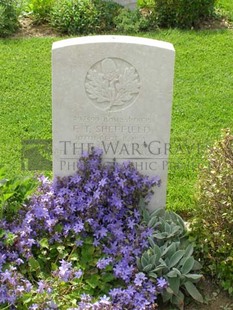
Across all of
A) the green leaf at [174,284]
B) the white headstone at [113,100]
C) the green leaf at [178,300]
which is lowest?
the green leaf at [178,300]

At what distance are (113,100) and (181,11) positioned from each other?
14.0 feet

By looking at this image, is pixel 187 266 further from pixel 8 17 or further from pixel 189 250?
pixel 8 17

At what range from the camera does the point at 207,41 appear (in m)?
7.91

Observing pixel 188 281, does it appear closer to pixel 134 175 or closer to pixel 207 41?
pixel 134 175

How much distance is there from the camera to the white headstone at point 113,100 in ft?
13.2

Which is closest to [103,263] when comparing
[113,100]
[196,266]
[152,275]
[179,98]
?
[152,275]

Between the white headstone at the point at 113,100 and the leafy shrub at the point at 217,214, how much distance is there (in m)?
0.36

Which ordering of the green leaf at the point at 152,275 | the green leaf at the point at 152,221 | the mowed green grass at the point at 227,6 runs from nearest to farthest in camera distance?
1. the green leaf at the point at 152,275
2. the green leaf at the point at 152,221
3. the mowed green grass at the point at 227,6

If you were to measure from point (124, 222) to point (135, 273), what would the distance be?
422 mm

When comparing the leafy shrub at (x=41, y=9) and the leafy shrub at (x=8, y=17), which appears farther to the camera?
the leafy shrub at (x=41, y=9)

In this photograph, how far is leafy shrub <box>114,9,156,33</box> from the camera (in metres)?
7.95

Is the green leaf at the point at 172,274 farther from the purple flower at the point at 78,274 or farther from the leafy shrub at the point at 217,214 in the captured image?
the purple flower at the point at 78,274

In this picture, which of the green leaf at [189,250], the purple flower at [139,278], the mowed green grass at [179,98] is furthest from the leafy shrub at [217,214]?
the mowed green grass at [179,98]

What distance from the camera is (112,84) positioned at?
4.14 meters
